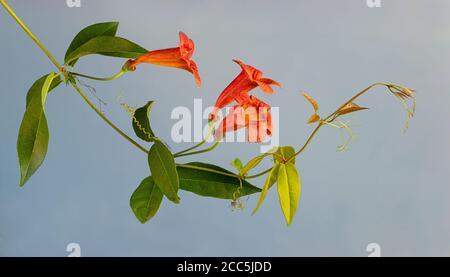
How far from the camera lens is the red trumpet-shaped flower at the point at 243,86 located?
0.77m

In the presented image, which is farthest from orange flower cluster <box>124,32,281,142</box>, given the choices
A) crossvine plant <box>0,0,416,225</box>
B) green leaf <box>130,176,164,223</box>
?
green leaf <box>130,176,164,223</box>

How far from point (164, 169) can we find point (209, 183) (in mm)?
108

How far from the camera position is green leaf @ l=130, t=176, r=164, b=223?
2.52 feet

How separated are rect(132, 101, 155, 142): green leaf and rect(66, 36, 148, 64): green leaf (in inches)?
2.9

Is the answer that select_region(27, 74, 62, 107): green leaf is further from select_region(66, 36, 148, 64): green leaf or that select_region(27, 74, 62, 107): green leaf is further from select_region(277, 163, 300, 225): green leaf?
select_region(277, 163, 300, 225): green leaf

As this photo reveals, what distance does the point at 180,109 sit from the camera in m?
1.11

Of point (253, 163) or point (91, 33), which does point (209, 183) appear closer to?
point (253, 163)

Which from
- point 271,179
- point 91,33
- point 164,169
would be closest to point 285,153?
point 271,179

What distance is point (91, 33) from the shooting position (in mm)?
760

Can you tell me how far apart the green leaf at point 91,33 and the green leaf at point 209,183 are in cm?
22
